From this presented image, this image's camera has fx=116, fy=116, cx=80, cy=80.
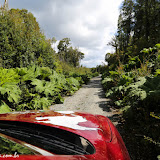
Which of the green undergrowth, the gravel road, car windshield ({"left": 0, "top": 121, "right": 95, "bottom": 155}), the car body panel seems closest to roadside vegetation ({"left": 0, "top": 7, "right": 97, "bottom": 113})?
the green undergrowth

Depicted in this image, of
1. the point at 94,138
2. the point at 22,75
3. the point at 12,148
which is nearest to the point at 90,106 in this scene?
the point at 22,75

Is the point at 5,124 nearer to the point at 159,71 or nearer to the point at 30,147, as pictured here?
the point at 30,147

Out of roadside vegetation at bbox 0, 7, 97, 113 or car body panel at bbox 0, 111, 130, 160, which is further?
roadside vegetation at bbox 0, 7, 97, 113

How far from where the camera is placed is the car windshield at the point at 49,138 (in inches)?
40.8

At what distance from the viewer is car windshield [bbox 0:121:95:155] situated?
104cm

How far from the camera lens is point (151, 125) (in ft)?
8.27

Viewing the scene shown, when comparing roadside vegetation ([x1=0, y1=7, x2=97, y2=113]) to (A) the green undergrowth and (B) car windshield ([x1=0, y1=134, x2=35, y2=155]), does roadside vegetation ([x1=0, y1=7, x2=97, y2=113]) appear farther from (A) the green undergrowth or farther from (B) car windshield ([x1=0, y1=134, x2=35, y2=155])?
(B) car windshield ([x1=0, y1=134, x2=35, y2=155])

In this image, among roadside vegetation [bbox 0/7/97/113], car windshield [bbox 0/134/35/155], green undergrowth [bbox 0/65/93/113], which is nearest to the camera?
car windshield [bbox 0/134/35/155]

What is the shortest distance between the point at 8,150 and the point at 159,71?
296cm

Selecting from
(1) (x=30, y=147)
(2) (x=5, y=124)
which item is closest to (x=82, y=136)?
(1) (x=30, y=147)

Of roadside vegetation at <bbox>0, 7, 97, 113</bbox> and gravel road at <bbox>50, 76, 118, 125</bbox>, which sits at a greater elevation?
roadside vegetation at <bbox>0, 7, 97, 113</bbox>

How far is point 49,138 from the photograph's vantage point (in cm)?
117

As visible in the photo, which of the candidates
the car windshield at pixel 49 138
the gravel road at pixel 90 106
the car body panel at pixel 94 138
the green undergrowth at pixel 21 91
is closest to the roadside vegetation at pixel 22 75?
the green undergrowth at pixel 21 91

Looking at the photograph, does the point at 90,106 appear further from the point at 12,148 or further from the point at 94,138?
the point at 12,148
